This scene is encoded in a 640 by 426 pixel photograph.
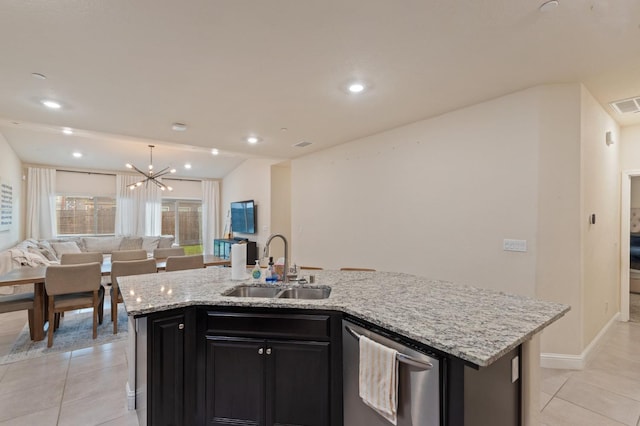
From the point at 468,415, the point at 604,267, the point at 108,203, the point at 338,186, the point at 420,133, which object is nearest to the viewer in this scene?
the point at 468,415

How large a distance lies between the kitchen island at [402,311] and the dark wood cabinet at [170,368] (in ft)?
0.05

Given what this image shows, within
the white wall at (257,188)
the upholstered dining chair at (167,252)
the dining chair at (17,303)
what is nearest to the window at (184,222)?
the white wall at (257,188)

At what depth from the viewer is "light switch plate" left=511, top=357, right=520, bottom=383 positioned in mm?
1355

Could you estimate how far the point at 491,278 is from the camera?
296 cm

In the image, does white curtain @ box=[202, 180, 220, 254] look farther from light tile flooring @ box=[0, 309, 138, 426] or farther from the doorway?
the doorway

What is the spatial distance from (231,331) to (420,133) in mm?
3037

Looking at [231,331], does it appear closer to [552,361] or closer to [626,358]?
[552,361]

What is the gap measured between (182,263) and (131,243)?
459 cm

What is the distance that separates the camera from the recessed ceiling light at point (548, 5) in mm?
1622

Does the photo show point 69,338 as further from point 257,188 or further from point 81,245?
point 81,245

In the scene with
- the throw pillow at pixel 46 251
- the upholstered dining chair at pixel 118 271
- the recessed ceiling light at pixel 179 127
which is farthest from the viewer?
the throw pillow at pixel 46 251

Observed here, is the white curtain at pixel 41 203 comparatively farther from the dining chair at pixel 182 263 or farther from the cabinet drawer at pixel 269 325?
the cabinet drawer at pixel 269 325

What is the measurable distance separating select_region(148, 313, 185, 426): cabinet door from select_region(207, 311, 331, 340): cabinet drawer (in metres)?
0.19

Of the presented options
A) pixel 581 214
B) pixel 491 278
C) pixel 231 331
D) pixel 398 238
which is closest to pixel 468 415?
pixel 231 331
